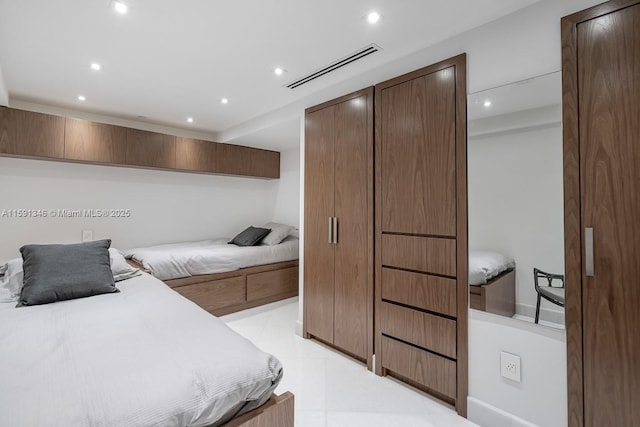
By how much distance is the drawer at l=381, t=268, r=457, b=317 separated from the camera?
6.29 feet

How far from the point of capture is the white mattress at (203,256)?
3107mm

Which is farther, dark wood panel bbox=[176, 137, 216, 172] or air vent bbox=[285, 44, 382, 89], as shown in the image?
dark wood panel bbox=[176, 137, 216, 172]

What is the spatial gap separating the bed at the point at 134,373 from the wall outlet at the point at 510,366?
127 cm

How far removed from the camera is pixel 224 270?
349cm

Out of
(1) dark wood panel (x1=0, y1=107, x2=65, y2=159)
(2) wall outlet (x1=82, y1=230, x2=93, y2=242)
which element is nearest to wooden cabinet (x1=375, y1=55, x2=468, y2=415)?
(1) dark wood panel (x1=0, y1=107, x2=65, y2=159)

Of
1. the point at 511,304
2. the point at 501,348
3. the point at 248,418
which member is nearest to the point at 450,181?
the point at 511,304

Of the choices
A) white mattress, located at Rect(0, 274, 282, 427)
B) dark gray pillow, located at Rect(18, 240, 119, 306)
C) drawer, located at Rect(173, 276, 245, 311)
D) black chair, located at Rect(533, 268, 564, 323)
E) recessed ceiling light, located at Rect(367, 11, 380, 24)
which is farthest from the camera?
drawer, located at Rect(173, 276, 245, 311)

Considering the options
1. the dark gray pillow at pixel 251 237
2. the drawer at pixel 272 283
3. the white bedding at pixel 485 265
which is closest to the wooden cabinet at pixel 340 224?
the white bedding at pixel 485 265

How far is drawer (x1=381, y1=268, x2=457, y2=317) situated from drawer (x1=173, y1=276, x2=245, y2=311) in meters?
1.98

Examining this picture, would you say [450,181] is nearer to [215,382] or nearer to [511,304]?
[511,304]

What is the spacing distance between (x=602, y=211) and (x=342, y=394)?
1834 mm

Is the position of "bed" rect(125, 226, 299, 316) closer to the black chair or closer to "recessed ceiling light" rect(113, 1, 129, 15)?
"recessed ceiling light" rect(113, 1, 129, 15)

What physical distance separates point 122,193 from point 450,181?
12.2ft

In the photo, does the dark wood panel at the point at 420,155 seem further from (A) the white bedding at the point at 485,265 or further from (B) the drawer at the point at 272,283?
(B) the drawer at the point at 272,283
